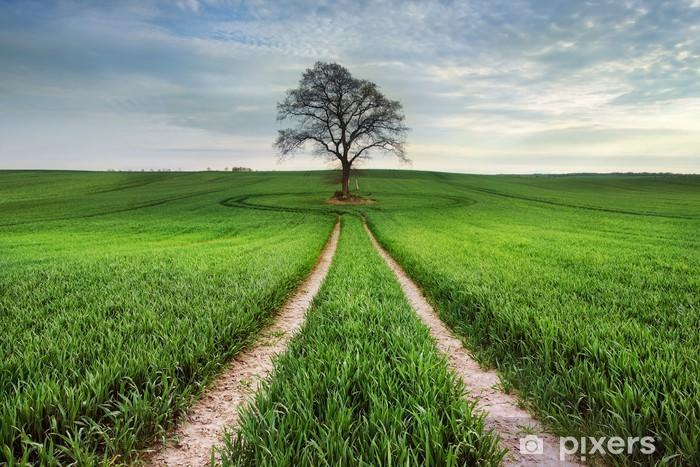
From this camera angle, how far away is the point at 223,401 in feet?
15.1

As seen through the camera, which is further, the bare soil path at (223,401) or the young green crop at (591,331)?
the bare soil path at (223,401)

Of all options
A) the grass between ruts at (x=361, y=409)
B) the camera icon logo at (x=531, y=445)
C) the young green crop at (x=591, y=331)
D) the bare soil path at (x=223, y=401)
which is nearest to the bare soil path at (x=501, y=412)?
the camera icon logo at (x=531, y=445)

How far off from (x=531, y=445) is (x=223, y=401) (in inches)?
151

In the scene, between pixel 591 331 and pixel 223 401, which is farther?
pixel 591 331

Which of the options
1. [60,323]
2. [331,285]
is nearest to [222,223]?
[331,285]

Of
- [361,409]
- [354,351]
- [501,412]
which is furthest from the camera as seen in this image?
[354,351]

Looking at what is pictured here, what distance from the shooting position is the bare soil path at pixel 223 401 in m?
3.56
